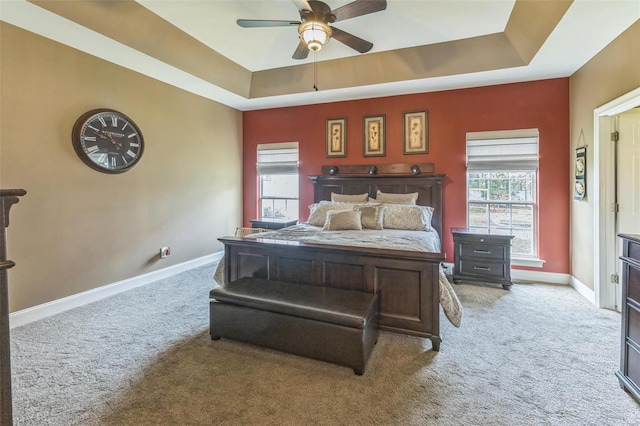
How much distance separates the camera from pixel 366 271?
8.30 feet

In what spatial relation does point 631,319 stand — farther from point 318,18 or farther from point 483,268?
point 318,18

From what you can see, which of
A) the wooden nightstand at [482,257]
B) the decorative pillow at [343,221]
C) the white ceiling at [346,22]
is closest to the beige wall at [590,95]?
the wooden nightstand at [482,257]

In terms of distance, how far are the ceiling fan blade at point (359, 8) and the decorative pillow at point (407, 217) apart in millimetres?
2328

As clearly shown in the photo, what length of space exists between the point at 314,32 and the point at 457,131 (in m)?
2.81

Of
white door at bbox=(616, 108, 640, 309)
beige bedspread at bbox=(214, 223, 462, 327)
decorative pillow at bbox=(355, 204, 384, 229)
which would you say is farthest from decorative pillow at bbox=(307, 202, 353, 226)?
white door at bbox=(616, 108, 640, 309)

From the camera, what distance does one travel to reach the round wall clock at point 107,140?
328 centimetres

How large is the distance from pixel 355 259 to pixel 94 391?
1.99m

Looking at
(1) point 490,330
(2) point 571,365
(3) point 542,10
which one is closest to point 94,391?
(1) point 490,330

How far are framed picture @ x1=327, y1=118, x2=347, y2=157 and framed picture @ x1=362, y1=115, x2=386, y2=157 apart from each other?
35cm

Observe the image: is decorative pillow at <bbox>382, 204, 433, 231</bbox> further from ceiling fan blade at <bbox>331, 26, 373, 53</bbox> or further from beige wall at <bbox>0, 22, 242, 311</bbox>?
beige wall at <bbox>0, 22, 242, 311</bbox>

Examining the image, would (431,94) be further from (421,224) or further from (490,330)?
(490,330)

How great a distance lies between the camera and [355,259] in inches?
101

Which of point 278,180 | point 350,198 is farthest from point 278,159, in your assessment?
point 350,198

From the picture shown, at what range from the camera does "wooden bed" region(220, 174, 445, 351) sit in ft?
7.78
